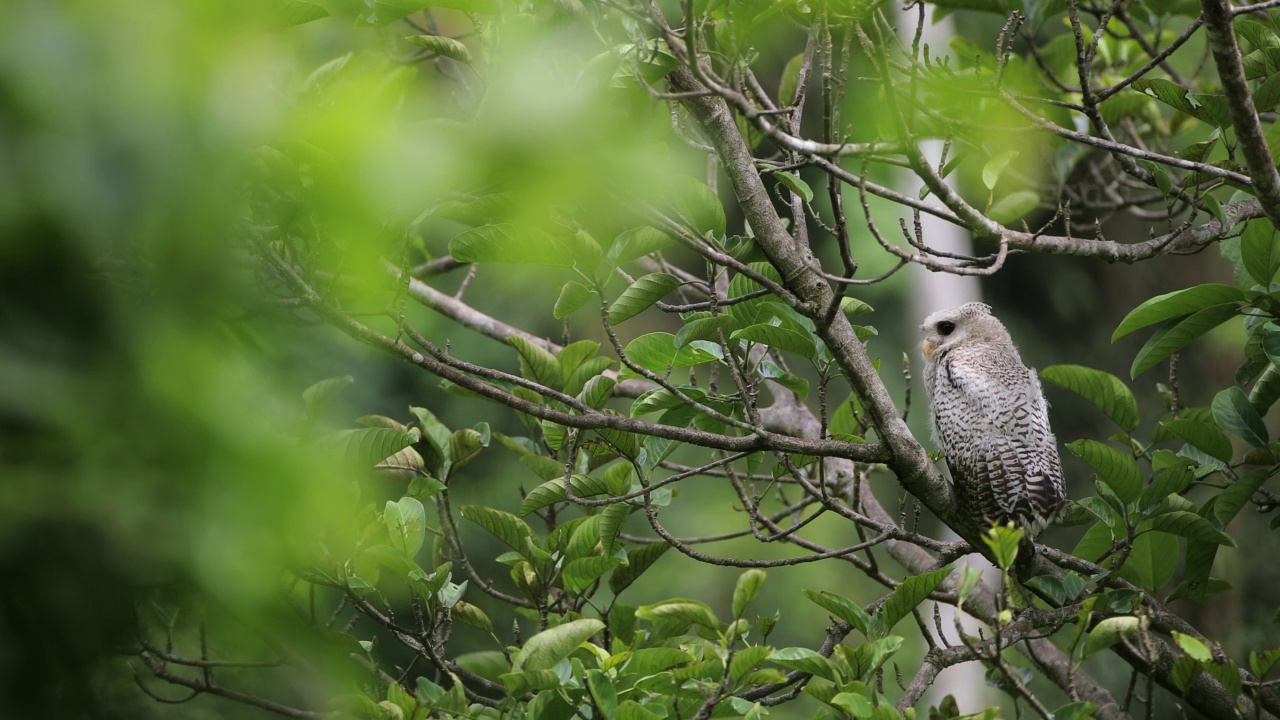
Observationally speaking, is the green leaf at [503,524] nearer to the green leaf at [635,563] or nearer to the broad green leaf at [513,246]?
the green leaf at [635,563]

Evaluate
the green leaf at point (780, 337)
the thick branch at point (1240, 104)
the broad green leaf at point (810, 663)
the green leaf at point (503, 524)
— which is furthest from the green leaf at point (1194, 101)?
the green leaf at point (503, 524)

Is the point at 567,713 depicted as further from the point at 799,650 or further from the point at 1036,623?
the point at 1036,623

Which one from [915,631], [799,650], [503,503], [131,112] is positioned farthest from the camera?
[915,631]

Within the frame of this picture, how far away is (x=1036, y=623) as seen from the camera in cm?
185

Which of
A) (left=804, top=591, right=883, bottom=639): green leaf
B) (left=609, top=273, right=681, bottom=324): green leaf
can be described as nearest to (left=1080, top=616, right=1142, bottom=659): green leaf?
(left=804, top=591, right=883, bottom=639): green leaf

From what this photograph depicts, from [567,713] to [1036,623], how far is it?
3.18 ft

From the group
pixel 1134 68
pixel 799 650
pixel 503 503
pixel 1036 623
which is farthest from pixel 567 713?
pixel 503 503

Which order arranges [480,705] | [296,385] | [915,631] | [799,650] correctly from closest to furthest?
[296,385] < [799,650] < [480,705] < [915,631]

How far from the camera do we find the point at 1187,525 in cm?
179

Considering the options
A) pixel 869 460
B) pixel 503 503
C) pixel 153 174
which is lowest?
pixel 503 503

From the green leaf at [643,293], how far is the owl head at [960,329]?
5.16 ft

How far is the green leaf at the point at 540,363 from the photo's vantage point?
199cm

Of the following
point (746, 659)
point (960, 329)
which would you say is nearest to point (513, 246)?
point (746, 659)

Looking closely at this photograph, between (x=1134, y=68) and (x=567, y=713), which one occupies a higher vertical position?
(x=1134, y=68)
